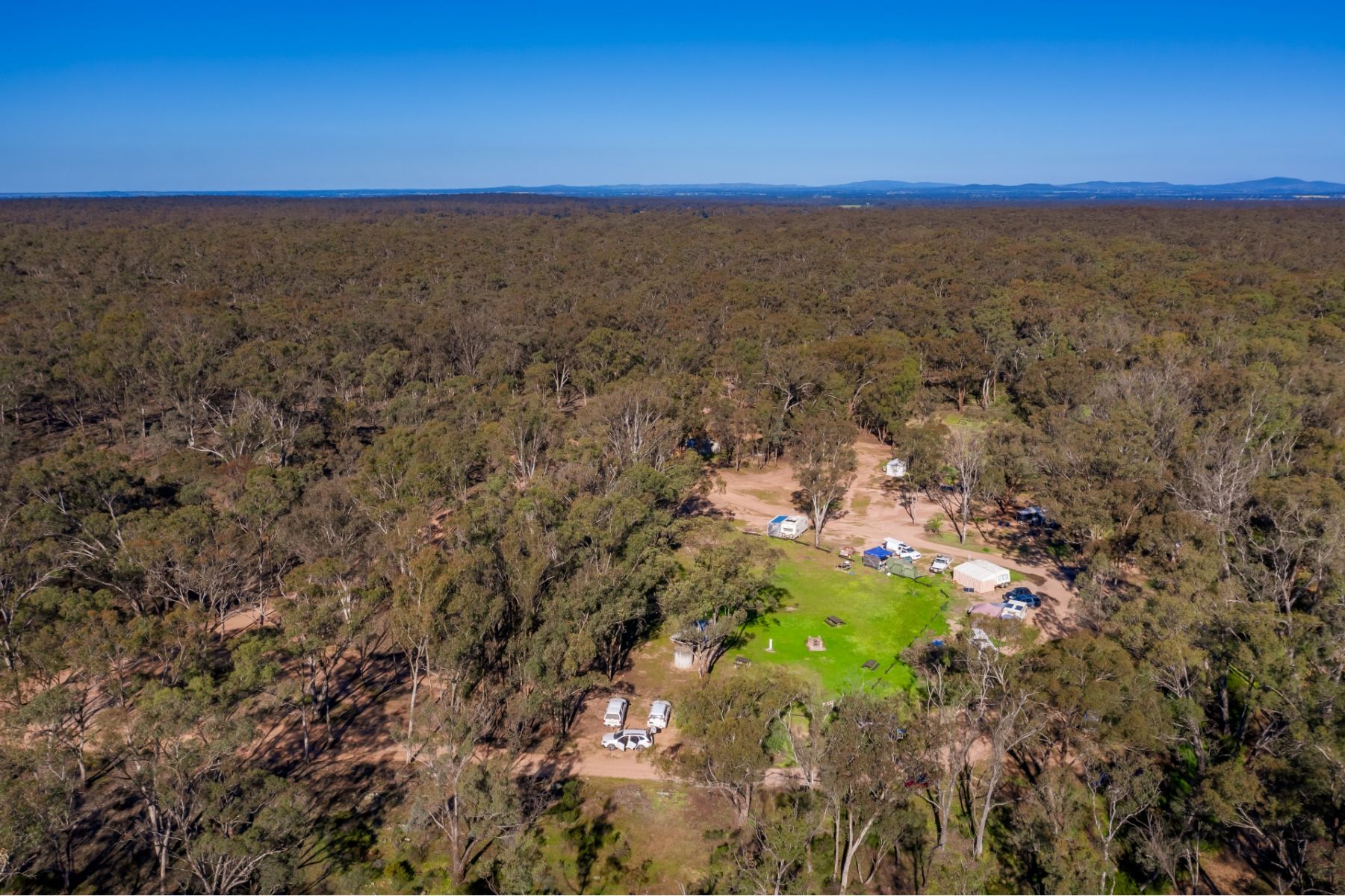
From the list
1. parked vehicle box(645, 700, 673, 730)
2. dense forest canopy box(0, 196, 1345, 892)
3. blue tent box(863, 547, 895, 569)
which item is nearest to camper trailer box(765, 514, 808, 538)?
dense forest canopy box(0, 196, 1345, 892)

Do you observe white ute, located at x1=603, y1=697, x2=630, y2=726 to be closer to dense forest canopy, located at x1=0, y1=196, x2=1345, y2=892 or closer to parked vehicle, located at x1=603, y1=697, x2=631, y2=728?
parked vehicle, located at x1=603, y1=697, x2=631, y2=728

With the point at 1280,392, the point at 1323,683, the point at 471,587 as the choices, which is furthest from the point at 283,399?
the point at 1280,392

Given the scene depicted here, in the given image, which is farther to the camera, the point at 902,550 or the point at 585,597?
the point at 902,550

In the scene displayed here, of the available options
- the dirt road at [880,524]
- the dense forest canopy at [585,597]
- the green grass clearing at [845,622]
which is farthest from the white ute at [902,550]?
the dense forest canopy at [585,597]

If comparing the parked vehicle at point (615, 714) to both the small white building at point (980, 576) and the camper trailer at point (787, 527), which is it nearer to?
the camper trailer at point (787, 527)

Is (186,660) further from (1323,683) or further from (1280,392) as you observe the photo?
(1280,392)

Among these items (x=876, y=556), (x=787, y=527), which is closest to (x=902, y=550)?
(x=876, y=556)

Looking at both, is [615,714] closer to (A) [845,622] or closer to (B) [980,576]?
(A) [845,622]
